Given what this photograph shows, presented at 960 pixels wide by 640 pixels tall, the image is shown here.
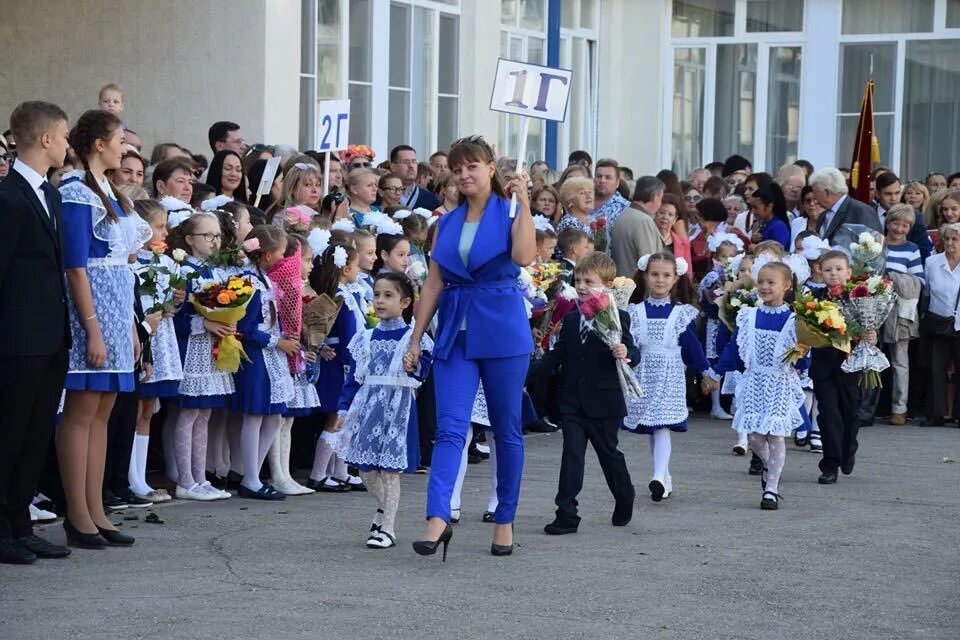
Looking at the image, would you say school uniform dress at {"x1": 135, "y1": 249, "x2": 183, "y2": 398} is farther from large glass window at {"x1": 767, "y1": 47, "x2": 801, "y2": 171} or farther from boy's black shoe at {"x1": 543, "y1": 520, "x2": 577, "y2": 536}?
large glass window at {"x1": 767, "y1": 47, "x2": 801, "y2": 171}

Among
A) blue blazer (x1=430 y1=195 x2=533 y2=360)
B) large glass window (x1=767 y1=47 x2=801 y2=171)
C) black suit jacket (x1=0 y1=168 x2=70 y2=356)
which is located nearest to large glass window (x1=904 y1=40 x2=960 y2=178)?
large glass window (x1=767 y1=47 x2=801 y2=171)

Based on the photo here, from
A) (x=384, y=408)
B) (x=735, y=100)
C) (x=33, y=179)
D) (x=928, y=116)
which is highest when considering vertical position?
(x=735, y=100)

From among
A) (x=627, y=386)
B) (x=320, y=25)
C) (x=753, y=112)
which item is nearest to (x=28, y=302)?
(x=627, y=386)

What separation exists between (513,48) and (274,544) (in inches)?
666

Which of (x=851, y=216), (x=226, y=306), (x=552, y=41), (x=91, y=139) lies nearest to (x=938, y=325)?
(x=851, y=216)

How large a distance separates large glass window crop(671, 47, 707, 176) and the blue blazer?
2070 cm

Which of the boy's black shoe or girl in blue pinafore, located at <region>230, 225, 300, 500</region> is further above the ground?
girl in blue pinafore, located at <region>230, 225, 300, 500</region>

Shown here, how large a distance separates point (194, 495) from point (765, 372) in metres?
3.66

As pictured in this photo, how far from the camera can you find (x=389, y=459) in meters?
8.54

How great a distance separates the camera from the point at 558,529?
904 centimetres

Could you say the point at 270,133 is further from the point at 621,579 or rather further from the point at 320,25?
the point at 621,579

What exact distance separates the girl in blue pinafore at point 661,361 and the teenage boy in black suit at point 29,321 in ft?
12.3

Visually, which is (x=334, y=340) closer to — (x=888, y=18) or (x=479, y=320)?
(x=479, y=320)

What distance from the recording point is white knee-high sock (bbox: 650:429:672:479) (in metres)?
10.3
